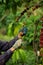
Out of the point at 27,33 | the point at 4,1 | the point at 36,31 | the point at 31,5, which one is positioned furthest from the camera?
the point at 27,33

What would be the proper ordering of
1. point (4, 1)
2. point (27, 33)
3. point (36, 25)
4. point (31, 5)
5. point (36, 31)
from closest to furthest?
point (4, 1) → point (31, 5) → point (36, 25) → point (36, 31) → point (27, 33)

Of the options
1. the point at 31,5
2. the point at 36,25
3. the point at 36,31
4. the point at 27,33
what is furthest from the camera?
the point at 27,33

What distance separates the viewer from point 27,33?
4496 millimetres

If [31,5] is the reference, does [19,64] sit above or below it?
below

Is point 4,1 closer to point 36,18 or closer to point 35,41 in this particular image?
point 36,18

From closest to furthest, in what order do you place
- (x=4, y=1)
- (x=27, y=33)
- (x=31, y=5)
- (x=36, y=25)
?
(x=4, y=1) < (x=31, y=5) < (x=36, y=25) < (x=27, y=33)

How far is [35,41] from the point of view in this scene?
429 centimetres

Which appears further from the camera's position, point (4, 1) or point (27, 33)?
point (27, 33)

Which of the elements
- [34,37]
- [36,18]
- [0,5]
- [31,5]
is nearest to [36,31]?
[34,37]

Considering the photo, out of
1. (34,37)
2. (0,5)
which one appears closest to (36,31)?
(34,37)

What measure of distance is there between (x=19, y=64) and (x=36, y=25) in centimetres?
101

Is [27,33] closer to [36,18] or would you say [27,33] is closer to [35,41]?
[35,41]

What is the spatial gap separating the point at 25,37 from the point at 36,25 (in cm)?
50

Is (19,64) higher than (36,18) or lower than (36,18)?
lower
